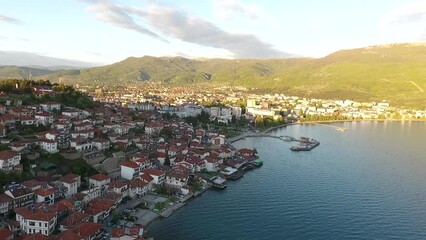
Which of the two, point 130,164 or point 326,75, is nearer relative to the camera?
point 130,164

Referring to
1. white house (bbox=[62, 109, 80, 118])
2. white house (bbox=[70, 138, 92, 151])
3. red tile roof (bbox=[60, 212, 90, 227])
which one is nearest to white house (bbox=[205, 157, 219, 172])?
white house (bbox=[70, 138, 92, 151])

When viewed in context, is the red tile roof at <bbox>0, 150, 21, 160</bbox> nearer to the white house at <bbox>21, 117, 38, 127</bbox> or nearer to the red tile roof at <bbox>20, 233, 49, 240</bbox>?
the white house at <bbox>21, 117, 38, 127</bbox>

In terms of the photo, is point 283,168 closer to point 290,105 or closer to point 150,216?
point 150,216

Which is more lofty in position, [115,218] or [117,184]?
[117,184]

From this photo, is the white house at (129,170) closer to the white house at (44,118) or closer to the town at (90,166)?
the town at (90,166)

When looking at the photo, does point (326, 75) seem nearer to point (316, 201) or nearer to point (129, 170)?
point (316, 201)

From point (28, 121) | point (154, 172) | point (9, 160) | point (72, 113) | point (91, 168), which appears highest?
point (72, 113)

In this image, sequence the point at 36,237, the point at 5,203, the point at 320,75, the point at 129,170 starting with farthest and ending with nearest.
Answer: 1. the point at 320,75
2. the point at 129,170
3. the point at 5,203
4. the point at 36,237

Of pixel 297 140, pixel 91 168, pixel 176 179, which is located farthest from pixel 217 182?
pixel 297 140

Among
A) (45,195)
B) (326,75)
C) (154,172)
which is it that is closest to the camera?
(45,195)
